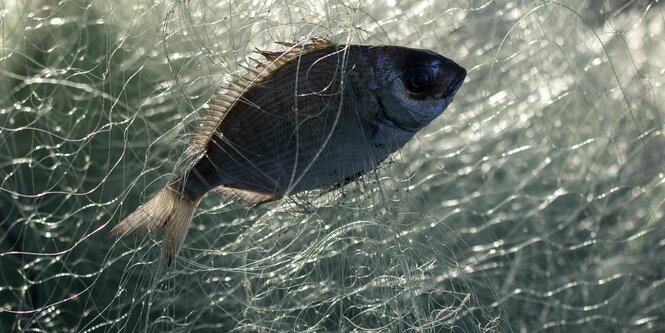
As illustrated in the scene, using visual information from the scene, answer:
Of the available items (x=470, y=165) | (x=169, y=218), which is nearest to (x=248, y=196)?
(x=169, y=218)

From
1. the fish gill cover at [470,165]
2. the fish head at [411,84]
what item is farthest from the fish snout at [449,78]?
the fish gill cover at [470,165]

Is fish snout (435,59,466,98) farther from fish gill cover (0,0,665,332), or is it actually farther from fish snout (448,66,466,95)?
fish gill cover (0,0,665,332)

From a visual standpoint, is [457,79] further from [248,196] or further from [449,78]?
[248,196]

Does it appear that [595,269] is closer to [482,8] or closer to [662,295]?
[662,295]

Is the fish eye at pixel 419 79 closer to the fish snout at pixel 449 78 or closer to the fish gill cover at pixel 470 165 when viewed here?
the fish snout at pixel 449 78

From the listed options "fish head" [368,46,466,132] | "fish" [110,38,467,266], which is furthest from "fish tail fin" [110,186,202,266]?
"fish head" [368,46,466,132]

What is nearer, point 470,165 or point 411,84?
point 411,84
